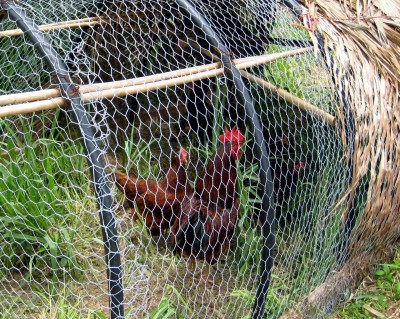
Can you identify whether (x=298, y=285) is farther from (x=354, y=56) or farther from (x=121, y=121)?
(x=121, y=121)

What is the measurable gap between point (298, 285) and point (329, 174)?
553 mm

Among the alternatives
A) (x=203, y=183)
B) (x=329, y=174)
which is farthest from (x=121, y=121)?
(x=329, y=174)

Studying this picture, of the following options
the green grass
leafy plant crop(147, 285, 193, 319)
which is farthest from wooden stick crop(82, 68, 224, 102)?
the green grass

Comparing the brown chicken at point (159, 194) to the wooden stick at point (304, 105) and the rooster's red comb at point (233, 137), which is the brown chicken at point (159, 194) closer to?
the rooster's red comb at point (233, 137)

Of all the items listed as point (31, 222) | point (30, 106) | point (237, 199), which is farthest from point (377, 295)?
point (30, 106)

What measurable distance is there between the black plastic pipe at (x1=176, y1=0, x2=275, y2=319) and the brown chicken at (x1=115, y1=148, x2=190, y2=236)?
15.3 inches

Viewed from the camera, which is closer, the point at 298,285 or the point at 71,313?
the point at 71,313

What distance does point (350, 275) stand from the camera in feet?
9.91

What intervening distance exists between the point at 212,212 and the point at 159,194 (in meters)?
0.25

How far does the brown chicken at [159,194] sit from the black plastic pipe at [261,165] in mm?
388

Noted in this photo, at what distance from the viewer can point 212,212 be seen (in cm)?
253

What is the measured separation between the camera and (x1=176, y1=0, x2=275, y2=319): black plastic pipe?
89.0 inches

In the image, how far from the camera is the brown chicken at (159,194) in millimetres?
2527

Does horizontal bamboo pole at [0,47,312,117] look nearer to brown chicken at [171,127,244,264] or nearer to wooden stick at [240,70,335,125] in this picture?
wooden stick at [240,70,335,125]
